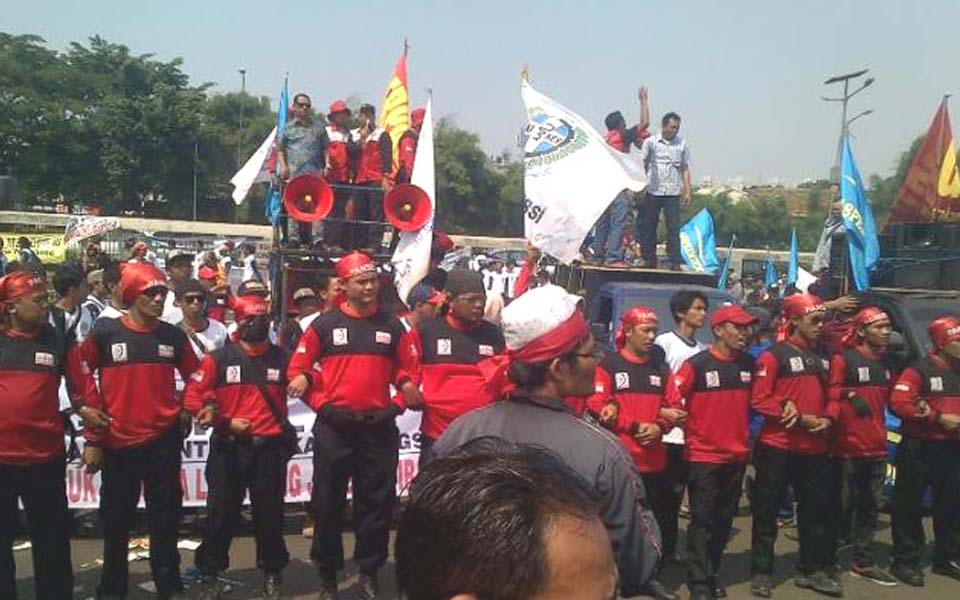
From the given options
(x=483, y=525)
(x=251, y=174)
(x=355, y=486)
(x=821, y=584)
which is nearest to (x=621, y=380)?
(x=355, y=486)

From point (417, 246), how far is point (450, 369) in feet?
9.10

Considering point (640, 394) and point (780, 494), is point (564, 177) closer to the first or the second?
point (640, 394)

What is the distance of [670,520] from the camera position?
5.98 meters

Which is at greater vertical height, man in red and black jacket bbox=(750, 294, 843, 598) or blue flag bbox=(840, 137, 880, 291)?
blue flag bbox=(840, 137, 880, 291)

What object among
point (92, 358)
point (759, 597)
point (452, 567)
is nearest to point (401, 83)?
point (92, 358)

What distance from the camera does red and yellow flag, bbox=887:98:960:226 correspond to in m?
11.8

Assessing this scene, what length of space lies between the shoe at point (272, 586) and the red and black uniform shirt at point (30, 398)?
1416mm

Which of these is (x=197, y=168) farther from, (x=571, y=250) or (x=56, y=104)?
(x=571, y=250)

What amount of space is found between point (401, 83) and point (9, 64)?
43.6 metres

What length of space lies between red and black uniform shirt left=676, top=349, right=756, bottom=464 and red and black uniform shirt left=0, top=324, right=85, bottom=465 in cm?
362

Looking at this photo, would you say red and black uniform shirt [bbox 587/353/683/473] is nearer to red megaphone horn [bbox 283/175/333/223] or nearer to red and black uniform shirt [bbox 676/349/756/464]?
red and black uniform shirt [bbox 676/349/756/464]

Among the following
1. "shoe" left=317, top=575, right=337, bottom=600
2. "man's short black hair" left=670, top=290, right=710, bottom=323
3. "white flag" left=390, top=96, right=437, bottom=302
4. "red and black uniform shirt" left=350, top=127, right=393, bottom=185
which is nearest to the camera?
"shoe" left=317, top=575, right=337, bottom=600

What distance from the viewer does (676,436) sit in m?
5.99

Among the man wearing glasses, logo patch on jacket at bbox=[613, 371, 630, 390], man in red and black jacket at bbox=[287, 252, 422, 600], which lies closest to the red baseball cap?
logo patch on jacket at bbox=[613, 371, 630, 390]
